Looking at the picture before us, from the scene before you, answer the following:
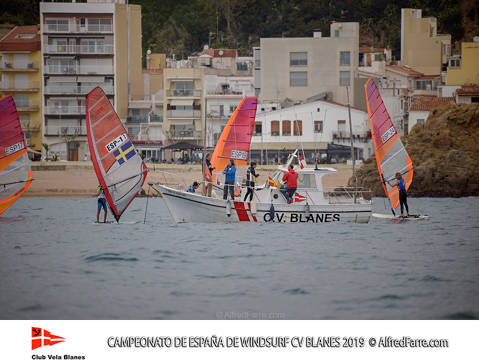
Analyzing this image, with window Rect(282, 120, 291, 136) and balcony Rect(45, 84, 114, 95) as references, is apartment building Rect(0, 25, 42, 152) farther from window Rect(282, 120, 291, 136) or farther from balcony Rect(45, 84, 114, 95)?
window Rect(282, 120, 291, 136)

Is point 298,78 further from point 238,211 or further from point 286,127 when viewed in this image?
point 238,211

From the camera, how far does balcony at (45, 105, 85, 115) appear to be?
251 feet

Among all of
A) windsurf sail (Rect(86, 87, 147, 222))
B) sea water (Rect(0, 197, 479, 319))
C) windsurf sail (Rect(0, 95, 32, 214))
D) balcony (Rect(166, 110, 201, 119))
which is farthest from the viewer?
balcony (Rect(166, 110, 201, 119))

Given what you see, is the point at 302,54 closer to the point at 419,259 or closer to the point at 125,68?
the point at 125,68

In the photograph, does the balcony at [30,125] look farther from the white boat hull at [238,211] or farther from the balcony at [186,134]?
the white boat hull at [238,211]

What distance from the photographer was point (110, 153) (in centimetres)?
2755

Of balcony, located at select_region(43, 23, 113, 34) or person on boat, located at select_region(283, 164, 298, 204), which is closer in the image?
person on boat, located at select_region(283, 164, 298, 204)

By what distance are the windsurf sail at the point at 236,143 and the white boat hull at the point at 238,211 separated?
3980 millimetres

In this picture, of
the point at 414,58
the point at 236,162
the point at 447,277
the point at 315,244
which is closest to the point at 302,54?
the point at 414,58

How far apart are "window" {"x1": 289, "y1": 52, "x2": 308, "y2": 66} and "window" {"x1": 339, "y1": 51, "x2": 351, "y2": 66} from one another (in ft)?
11.6

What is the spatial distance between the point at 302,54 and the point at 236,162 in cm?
4916

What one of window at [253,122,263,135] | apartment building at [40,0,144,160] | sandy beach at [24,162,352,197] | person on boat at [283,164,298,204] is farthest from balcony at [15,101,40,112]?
person on boat at [283,164,298,204]
